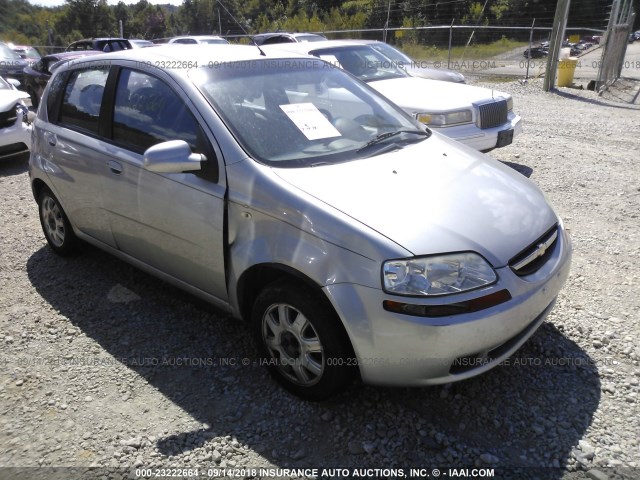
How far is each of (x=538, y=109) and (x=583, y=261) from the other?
816cm

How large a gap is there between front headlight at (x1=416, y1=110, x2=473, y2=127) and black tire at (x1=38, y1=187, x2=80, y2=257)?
401cm

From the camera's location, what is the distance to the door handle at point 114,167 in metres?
3.52

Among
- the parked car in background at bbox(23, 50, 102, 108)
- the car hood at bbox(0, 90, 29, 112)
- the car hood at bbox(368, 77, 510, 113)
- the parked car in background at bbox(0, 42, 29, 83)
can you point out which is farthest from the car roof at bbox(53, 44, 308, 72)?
the parked car in background at bbox(0, 42, 29, 83)

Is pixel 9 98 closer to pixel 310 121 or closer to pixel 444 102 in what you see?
pixel 444 102

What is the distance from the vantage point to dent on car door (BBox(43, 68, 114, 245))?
3813 millimetres

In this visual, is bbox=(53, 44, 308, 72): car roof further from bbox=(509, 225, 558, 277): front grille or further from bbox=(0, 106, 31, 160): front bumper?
bbox=(0, 106, 31, 160): front bumper

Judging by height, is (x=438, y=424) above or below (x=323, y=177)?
below

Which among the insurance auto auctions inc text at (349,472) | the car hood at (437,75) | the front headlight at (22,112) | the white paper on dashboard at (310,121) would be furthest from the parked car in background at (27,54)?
the insurance auto auctions inc text at (349,472)

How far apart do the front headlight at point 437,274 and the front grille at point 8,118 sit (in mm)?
7263

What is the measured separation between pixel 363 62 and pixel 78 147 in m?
4.97

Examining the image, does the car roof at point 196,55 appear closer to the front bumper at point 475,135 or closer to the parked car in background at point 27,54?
the front bumper at point 475,135

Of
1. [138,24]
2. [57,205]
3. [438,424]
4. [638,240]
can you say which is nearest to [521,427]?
[438,424]

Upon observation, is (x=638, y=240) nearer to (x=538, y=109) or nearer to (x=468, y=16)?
(x=538, y=109)

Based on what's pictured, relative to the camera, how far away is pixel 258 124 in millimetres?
3105
